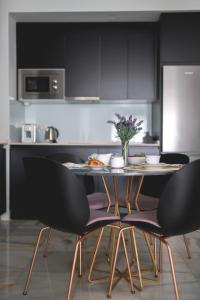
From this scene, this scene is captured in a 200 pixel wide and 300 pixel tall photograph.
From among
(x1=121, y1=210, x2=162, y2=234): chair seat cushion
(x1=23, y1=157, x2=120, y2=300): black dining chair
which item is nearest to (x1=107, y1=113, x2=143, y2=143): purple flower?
(x1=121, y1=210, x2=162, y2=234): chair seat cushion

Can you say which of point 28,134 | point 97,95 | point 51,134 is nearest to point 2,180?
point 28,134

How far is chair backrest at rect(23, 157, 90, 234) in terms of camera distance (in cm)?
206

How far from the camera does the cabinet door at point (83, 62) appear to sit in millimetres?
5133

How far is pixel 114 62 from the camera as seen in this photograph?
5.13 m

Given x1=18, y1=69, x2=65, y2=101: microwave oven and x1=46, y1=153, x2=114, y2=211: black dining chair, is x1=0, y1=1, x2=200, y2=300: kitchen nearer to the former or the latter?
x1=18, y1=69, x2=65, y2=101: microwave oven

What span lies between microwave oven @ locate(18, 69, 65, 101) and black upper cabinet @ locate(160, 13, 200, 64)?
4.37ft

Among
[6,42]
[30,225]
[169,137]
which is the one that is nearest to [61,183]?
[30,225]

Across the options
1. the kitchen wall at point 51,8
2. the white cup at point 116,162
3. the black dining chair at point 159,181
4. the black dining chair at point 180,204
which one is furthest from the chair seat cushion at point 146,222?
the kitchen wall at point 51,8

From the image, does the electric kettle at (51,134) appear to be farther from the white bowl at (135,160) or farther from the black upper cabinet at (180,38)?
the white bowl at (135,160)

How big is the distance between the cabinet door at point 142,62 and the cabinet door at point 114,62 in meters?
0.08

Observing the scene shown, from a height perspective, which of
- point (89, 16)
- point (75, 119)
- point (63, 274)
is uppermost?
point (89, 16)

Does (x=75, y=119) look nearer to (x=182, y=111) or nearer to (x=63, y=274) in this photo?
(x=182, y=111)

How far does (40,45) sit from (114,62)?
0.97m

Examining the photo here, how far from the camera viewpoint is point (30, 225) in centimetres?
442
